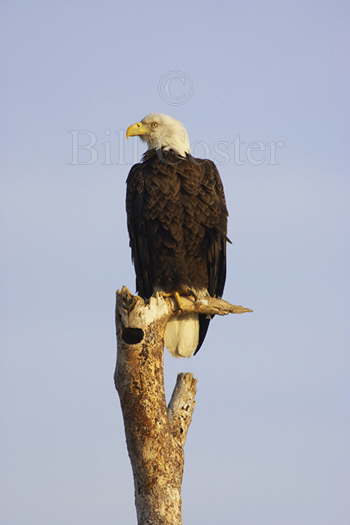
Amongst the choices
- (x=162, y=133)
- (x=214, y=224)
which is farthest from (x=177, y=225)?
(x=162, y=133)

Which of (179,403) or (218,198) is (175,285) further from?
(179,403)

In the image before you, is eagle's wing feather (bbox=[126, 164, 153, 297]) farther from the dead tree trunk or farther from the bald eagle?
the dead tree trunk

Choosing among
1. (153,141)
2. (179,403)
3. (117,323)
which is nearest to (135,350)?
(117,323)

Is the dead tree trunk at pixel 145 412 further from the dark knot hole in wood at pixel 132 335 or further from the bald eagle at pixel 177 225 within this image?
the bald eagle at pixel 177 225

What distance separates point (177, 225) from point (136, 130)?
127cm

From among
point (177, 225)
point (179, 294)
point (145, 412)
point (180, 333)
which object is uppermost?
point (177, 225)

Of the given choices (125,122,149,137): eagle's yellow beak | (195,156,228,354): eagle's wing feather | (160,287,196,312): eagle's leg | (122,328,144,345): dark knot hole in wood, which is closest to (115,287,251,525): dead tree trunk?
(122,328,144,345): dark knot hole in wood

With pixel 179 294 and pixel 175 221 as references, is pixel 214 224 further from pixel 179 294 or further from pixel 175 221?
pixel 179 294

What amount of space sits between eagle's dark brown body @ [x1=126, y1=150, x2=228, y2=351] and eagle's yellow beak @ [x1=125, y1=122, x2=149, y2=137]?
365mm

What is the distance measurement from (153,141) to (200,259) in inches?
48.1

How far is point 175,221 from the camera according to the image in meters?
A: 7.94

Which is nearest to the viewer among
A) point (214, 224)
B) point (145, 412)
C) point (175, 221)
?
point (145, 412)

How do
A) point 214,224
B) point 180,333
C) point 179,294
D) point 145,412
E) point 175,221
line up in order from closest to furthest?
point 145,412 < point 175,221 < point 214,224 < point 179,294 < point 180,333

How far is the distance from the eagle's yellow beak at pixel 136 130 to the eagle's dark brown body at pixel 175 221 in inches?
14.4
